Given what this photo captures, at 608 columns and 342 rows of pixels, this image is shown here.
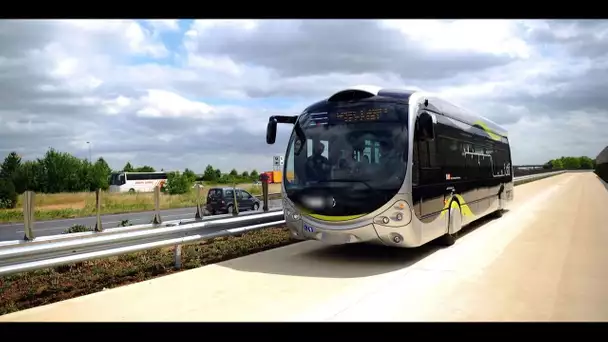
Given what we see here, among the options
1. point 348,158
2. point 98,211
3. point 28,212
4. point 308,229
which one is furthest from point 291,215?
point 98,211

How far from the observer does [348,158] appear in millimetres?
9109

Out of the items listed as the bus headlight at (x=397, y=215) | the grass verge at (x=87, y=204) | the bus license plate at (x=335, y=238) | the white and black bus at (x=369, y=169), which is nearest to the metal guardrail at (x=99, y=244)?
the white and black bus at (x=369, y=169)

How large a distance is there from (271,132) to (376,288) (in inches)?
173

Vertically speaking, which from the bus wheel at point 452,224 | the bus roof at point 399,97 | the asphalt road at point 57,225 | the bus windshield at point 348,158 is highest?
the bus roof at point 399,97

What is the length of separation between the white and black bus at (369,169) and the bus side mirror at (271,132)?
0.02 m

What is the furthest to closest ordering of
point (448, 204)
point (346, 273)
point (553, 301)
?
point (448, 204) < point (346, 273) < point (553, 301)

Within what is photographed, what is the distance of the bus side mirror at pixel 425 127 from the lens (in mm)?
9000

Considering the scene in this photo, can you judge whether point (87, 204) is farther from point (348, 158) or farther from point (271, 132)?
point (348, 158)

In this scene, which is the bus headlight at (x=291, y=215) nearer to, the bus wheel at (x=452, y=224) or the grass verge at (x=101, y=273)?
the grass verge at (x=101, y=273)

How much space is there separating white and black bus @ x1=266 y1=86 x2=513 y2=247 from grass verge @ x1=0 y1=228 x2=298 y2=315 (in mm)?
2437
